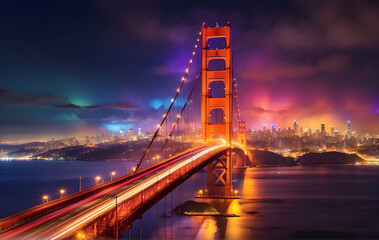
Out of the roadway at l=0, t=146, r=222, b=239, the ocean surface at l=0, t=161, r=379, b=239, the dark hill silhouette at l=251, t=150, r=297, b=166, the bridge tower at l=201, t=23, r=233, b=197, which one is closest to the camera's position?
the roadway at l=0, t=146, r=222, b=239

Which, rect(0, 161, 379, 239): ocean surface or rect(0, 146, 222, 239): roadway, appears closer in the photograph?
rect(0, 146, 222, 239): roadway

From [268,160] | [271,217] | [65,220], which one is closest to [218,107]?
[271,217]

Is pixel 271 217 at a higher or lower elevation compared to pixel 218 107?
lower

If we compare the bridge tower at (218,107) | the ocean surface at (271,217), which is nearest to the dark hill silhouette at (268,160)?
the ocean surface at (271,217)

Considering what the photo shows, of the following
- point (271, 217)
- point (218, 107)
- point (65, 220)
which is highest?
point (218, 107)

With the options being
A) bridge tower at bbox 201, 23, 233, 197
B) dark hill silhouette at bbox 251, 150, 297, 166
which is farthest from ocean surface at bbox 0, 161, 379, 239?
dark hill silhouette at bbox 251, 150, 297, 166

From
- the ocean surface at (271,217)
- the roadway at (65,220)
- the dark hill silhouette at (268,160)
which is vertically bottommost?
the ocean surface at (271,217)

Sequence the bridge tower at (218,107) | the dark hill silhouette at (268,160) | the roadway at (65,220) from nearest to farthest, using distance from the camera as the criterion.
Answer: the roadway at (65,220) → the bridge tower at (218,107) → the dark hill silhouette at (268,160)

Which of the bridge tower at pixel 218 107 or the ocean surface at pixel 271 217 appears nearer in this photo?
the ocean surface at pixel 271 217

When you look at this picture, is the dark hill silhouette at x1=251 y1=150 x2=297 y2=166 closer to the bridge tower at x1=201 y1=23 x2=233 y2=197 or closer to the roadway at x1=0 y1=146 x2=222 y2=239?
the bridge tower at x1=201 y1=23 x2=233 y2=197

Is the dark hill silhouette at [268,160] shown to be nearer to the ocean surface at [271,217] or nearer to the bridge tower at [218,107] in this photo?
the ocean surface at [271,217]

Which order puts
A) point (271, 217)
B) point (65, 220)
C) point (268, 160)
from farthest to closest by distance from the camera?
point (268, 160)
point (271, 217)
point (65, 220)

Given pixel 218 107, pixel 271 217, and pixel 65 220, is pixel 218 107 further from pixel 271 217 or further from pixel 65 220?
pixel 65 220

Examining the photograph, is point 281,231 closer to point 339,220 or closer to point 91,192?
point 339,220
